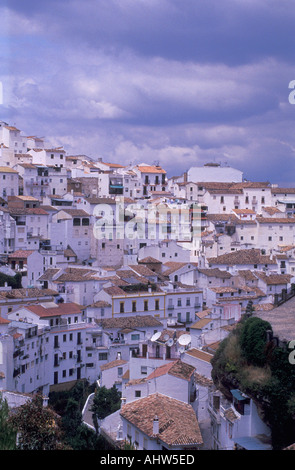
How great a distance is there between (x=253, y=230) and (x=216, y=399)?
18.0 m

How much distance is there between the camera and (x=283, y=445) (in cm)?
900

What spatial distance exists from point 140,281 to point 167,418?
35.5 feet

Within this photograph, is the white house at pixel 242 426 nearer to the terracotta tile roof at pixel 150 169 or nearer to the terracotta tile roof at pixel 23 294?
the terracotta tile roof at pixel 23 294

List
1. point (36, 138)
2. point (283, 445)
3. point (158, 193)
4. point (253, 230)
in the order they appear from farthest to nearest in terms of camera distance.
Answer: point (36, 138), point (158, 193), point (253, 230), point (283, 445)

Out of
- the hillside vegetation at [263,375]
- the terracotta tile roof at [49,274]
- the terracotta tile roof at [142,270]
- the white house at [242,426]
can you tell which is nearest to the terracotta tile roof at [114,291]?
the terracotta tile roof at [49,274]

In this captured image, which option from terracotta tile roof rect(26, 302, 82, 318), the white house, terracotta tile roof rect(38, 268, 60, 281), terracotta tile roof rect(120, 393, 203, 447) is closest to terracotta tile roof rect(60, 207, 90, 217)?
terracotta tile roof rect(38, 268, 60, 281)

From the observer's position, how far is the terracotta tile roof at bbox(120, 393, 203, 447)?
29.8 ft

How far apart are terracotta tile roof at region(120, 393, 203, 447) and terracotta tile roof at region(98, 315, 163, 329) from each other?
6.75 m

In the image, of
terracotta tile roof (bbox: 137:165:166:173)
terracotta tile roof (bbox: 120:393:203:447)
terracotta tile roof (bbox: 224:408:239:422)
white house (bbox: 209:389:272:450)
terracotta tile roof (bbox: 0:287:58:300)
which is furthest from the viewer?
terracotta tile roof (bbox: 137:165:166:173)

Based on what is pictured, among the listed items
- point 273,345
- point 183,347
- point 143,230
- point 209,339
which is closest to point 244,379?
point 273,345

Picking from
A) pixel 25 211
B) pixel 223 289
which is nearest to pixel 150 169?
pixel 25 211

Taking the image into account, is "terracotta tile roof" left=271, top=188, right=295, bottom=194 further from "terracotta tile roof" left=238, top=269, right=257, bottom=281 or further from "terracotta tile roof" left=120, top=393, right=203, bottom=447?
"terracotta tile roof" left=120, top=393, right=203, bottom=447

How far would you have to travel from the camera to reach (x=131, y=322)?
18.0m

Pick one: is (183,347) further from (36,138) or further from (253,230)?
(36,138)
